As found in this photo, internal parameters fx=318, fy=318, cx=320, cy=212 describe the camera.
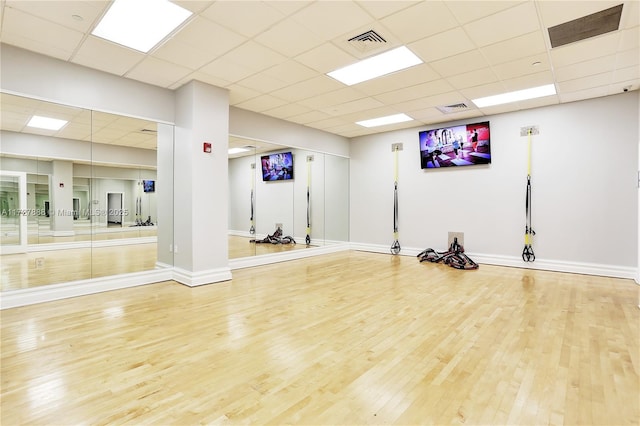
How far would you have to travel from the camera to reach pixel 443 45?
151 inches

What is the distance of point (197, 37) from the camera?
144 inches

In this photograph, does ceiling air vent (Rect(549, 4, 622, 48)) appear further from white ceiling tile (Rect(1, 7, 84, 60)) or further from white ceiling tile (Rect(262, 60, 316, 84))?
white ceiling tile (Rect(1, 7, 84, 60))

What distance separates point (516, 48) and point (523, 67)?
681 mm

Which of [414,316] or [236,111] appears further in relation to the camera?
[236,111]

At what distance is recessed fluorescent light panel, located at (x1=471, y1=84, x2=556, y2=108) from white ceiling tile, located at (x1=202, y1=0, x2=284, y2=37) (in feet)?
13.9

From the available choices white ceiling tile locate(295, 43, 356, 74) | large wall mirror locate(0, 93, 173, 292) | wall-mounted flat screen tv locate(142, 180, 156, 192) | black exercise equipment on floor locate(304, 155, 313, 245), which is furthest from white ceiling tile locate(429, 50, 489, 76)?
wall-mounted flat screen tv locate(142, 180, 156, 192)

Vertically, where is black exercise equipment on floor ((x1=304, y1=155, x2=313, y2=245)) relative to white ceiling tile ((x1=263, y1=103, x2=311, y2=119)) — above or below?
below

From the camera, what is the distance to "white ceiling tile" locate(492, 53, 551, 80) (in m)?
4.21

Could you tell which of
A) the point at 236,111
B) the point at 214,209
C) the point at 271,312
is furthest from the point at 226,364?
the point at 236,111

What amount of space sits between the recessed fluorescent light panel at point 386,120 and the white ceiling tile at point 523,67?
2.35m

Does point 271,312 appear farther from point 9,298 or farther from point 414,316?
point 9,298

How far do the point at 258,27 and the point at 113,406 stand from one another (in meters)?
3.59

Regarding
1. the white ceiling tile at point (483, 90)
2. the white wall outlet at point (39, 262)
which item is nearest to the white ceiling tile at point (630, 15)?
the white ceiling tile at point (483, 90)

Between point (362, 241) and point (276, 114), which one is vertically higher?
point (276, 114)
